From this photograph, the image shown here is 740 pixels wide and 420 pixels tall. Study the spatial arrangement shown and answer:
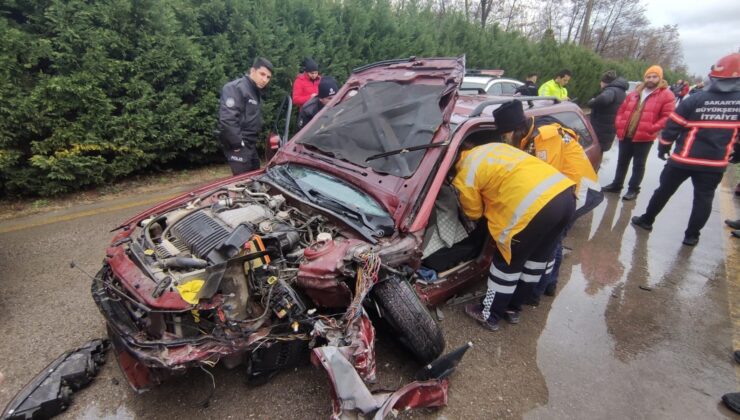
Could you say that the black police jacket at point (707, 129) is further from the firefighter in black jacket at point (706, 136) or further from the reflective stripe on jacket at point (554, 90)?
the reflective stripe on jacket at point (554, 90)

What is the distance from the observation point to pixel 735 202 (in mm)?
6031

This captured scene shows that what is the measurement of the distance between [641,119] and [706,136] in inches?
58.1

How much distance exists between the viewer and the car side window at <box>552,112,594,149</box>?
4.17 meters

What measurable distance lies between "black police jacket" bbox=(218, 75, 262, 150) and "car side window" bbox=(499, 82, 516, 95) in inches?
225

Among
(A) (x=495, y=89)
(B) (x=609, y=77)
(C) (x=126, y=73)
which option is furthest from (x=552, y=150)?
(A) (x=495, y=89)

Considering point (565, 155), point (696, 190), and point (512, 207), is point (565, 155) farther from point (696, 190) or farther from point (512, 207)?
point (696, 190)

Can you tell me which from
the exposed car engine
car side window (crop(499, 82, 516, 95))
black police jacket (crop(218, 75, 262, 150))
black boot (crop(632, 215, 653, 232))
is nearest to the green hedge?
black police jacket (crop(218, 75, 262, 150))

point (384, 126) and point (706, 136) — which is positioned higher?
point (384, 126)

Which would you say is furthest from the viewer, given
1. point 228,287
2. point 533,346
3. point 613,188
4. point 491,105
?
point 613,188

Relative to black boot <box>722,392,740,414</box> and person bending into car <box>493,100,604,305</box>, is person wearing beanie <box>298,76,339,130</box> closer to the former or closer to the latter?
person bending into car <box>493,100,604,305</box>

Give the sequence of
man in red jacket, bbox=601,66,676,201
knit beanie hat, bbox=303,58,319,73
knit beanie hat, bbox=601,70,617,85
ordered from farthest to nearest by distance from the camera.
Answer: knit beanie hat, bbox=601,70,617,85 < knit beanie hat, bbox=303,58,319,73 < man in red jacket, bbox=601,66,676,201

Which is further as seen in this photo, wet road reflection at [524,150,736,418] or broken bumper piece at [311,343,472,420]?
wet road reflection at [524,150,736,418]

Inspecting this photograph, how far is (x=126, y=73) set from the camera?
4.93 meters

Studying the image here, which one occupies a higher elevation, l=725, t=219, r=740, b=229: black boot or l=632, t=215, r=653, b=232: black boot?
l=632, t=215, r=653, b=232: black boot
